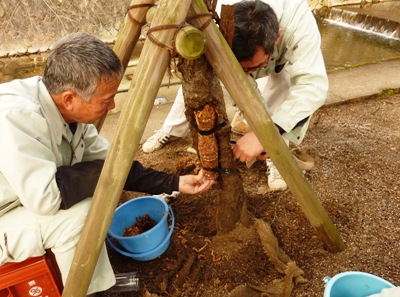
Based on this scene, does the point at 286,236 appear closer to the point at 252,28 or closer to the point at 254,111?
the point at 254,111

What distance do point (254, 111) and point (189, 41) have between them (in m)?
0.52

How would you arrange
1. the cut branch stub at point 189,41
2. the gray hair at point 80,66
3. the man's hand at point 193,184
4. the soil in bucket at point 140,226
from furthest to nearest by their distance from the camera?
1. the soil in bucket at point 140,226
2. the man's hand at point 193,184
3. the gray hair at point 80,66
4. the cut branch stub at point 189,41

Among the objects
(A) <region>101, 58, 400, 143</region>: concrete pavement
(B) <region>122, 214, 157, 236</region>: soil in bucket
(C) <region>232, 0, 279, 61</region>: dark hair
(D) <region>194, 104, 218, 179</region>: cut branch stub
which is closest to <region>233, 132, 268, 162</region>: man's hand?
(D) <region>194, 104, 218, 179</region>: cut branch stub

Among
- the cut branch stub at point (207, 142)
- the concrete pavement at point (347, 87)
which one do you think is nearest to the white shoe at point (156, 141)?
the concrete pavement at point (347, 87)

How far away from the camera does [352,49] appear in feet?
23.7

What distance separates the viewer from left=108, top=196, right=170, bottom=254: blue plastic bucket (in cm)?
216

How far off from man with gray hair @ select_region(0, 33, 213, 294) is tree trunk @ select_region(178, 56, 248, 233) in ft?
1.29

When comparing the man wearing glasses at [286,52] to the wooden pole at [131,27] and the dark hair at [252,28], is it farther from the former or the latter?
the wooden pole at [131,27]

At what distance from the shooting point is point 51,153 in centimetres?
170

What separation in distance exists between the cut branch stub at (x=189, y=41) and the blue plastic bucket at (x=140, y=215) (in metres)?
1.19

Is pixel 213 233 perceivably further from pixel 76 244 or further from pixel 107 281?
pixel 76 244

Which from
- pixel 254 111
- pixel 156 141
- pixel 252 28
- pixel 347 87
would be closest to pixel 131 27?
pixel 252 28

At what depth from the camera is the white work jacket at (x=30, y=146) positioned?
1.50 meters

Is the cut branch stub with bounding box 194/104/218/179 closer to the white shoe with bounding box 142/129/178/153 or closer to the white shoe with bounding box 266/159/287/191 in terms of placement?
the white shoe with bounding box 266/159/287/191
